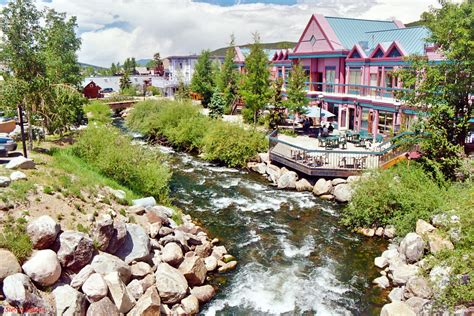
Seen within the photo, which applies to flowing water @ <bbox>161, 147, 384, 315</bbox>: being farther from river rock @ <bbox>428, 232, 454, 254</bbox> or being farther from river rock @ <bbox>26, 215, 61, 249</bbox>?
river rock @ <bbox>26, 215, 61, 249</bbox>

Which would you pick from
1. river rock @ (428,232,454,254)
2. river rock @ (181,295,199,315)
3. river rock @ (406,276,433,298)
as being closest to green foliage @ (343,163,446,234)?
river rock @ (428,232,454,254)

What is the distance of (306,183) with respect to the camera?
24.7 metres

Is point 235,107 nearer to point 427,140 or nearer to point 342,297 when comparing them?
point 427,140

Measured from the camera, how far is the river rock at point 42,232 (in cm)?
1196

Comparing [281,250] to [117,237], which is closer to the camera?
[117,237]

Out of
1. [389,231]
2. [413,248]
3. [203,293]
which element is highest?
[413,248]

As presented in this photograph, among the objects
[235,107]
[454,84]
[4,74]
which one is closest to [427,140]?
[454,84]

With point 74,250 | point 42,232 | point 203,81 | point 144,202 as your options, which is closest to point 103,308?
point 74,250

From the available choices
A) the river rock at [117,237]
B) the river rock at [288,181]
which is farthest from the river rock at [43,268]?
the river rock at [288,181]

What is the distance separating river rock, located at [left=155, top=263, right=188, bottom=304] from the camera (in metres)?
12.8

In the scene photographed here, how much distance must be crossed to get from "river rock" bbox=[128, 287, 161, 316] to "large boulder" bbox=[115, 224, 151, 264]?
201 cm

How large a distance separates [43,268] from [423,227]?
1377cm

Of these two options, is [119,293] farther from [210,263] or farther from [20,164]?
[20,164]

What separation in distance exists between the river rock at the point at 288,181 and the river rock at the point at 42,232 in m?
15.5
